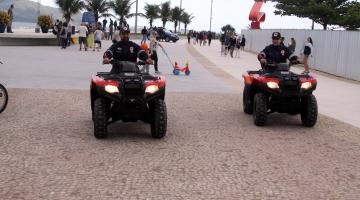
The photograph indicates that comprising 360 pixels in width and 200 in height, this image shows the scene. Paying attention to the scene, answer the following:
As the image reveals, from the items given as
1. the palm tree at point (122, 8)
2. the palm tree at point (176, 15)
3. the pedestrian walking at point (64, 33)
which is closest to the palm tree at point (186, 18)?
the palm tree at point (176, 15)

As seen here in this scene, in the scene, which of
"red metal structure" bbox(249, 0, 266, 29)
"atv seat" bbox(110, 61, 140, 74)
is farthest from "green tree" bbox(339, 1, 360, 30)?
"atv seat" bbox(110, 61, 140, 74)

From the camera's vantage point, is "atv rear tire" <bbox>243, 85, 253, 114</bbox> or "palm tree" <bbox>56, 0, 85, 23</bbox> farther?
"palm tree" <bbox>56, 0, 85, 23</bbox>

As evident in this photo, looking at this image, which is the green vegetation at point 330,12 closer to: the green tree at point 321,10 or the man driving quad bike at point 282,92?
the green tree at point 321,10

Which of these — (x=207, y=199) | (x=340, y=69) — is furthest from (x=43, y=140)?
(x=340, y=69)

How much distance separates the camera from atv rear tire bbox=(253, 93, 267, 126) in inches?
381

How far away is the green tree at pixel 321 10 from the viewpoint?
5344 centimetres

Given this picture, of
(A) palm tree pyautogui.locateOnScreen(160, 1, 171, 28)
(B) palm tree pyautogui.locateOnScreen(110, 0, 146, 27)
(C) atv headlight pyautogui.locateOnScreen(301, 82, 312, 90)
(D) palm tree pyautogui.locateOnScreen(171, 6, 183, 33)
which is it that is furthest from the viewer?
(D) palm tree pyautogui.locateOnScreen(171, 6, 183, 33)

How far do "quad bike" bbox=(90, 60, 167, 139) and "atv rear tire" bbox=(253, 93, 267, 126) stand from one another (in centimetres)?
212

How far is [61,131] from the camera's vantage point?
8.66 m

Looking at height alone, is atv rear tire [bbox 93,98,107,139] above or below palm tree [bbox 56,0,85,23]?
below

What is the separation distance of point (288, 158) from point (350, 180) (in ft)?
3.69

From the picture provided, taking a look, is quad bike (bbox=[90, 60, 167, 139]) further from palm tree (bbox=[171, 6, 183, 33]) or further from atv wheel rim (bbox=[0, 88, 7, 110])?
palm tree (bbox=[171, 6, 183, 33])

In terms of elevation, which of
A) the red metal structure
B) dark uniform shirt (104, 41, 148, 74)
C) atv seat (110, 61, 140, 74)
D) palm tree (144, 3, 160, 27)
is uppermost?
palm tree (144, 3, 160, 27)

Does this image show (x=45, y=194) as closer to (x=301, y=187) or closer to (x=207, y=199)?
(x=207, y=199)
